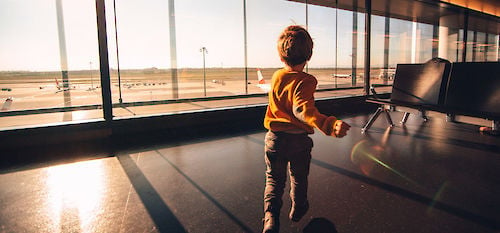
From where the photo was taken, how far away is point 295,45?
53.3 inches

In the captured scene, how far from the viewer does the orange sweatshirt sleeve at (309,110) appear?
1147 millimetres

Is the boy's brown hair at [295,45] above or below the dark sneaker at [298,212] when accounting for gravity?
above

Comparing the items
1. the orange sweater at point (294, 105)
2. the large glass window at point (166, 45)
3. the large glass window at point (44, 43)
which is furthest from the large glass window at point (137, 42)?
the orange sweater at point (294, 105)

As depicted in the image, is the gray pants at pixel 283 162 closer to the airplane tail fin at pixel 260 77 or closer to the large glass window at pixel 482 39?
the airplane tail fin at pixel 260 77

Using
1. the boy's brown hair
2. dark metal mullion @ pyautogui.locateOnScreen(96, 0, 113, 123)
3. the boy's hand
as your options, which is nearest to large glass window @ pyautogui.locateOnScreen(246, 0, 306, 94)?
dark metal mullion @ pyautogui.locateOnScreen(96, 0, 113, 123)

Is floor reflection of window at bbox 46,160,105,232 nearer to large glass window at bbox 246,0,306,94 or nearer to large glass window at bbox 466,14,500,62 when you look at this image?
large glass window at bbox 246,0,306,94

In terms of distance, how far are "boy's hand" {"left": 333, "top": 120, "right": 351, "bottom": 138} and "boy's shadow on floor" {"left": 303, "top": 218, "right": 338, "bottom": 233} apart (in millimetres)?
663

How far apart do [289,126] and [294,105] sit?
16 cm

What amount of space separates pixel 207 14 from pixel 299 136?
5.26 m

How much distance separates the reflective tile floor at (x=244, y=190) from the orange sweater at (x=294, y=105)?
610mm

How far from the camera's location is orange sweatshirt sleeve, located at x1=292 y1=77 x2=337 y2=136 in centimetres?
115

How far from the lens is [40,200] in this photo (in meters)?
1.92

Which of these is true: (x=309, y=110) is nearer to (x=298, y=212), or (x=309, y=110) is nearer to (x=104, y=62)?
(x=298, y=212)

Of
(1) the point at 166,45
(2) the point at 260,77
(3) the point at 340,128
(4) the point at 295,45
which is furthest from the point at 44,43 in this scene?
(3) the point at 340,128
